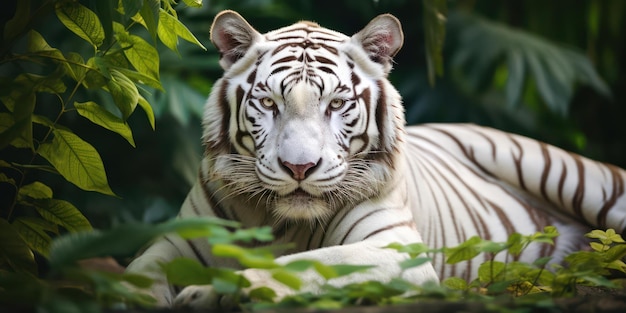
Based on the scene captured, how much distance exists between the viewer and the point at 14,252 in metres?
1.93

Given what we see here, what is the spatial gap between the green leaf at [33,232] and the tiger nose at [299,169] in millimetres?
667

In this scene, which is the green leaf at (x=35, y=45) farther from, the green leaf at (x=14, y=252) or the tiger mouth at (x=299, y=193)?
the tiger mouth at (x=299, y=193)

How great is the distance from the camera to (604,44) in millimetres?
7547

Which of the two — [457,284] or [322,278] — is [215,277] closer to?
[322,278]

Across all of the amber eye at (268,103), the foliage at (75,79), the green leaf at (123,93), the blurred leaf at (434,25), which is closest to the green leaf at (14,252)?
the foliage at (75,79)

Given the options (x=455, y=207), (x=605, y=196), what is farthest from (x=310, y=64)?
(x=605, y=196)

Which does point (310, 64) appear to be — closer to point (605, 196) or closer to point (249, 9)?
point (605, 196)

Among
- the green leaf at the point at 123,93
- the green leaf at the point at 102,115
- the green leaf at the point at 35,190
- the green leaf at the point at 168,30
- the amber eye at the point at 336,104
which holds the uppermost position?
the green leaf at the point at 168,30

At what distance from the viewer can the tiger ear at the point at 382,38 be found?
233cm

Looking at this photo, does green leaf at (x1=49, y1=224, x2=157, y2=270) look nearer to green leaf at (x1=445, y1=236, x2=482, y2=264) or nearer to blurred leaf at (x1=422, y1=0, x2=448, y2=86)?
green leaf at (x1=445, y1=236, x2=482, y2=264)

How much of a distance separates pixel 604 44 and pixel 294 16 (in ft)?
12.0

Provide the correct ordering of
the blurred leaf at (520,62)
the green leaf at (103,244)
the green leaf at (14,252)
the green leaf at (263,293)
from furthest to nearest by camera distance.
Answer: the blurred leaf at (520,62) < the green leaf at (14,252) < the green leaf at (263,293) < the green leaf at (103,244)

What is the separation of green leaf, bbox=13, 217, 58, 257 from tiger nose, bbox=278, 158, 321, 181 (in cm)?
67

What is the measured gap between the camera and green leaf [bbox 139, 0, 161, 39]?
74.8 inches
